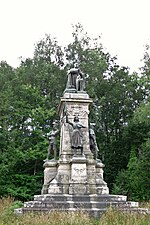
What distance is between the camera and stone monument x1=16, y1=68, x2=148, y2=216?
12.4 m

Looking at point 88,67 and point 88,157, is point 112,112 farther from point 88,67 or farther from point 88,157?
point 88,157

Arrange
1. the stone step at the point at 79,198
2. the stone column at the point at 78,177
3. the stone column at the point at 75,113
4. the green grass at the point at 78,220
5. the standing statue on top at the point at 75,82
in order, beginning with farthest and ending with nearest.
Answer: the standing statue on top at the point at 75,82, the stone column at the point at 75,113, the stone column at the point at 78,177, the stone step at the point at 79,198, the green grass at the point at 78,220

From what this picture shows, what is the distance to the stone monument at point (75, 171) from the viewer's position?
12398 millimetres

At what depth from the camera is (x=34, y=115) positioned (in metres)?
27.5

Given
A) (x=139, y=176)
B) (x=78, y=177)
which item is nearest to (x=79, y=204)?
(x=78, y=177)

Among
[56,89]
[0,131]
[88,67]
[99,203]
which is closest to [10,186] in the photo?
[0,131]

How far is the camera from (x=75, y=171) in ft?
44.7

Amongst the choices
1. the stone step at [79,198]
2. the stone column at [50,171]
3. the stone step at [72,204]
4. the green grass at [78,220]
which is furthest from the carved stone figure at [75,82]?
the green grass at [78,220]

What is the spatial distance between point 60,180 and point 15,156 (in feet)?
44.2

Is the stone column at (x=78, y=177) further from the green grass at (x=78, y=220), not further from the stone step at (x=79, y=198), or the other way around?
the green grass at (x=78, y=220)

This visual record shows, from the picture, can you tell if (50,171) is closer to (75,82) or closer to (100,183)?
(100,183)

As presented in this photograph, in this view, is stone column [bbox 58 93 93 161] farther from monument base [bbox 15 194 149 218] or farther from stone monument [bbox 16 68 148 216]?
monument base [bbox 15 194 149 218]

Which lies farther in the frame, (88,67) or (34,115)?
(88,67)

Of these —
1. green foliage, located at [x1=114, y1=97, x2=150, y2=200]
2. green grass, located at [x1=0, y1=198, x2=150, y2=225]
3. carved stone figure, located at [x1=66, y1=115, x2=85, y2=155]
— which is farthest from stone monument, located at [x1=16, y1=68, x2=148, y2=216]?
green foliage, located at [x1=114, y1=97, x2=150, y2=200]
